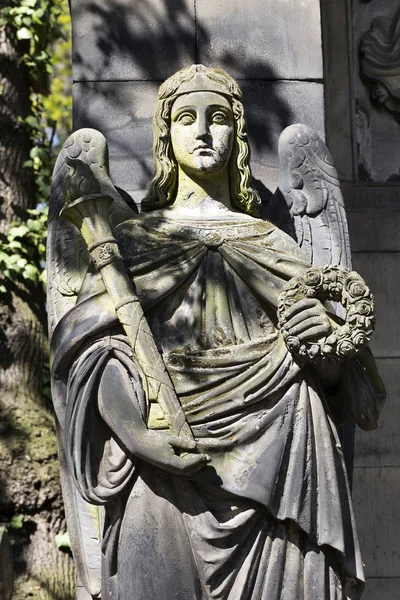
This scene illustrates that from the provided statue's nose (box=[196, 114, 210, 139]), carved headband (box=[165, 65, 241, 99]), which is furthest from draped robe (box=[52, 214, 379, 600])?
carved headband (box=[165, 65, 241, 99])

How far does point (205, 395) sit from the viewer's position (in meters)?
7.39

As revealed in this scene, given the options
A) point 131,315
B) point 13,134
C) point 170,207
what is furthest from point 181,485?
point 13,134

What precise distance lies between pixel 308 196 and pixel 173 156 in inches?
31.4

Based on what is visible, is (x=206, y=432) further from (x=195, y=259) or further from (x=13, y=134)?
(x=13, y=134)

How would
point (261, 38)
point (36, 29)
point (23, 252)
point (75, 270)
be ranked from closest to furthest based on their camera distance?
point (75, 270) → point (261, 38) → point (23, 252) → point (36, 29)

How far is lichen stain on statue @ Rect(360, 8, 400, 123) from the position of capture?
1024 centimetres

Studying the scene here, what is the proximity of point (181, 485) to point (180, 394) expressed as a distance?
0.42 meters

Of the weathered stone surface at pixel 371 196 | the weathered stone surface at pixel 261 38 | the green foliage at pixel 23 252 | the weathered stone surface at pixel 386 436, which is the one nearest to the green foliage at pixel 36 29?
the green foliage at pixel 23 252

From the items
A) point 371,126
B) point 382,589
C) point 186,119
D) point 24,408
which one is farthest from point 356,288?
point 24,408

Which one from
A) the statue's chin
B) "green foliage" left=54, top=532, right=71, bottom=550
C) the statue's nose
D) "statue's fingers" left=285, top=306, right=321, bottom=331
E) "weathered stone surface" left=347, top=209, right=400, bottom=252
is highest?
the statue's nose

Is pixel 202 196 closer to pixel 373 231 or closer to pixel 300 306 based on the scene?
pixel 300 306

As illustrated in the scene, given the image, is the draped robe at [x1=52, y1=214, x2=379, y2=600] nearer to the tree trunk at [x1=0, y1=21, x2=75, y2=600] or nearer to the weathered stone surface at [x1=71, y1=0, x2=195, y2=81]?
the weathered stone surface at [x1=71, y1=0, x2=195, y2=81]

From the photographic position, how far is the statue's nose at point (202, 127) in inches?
308

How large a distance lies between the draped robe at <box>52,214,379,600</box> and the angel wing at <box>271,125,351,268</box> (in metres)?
0.66
